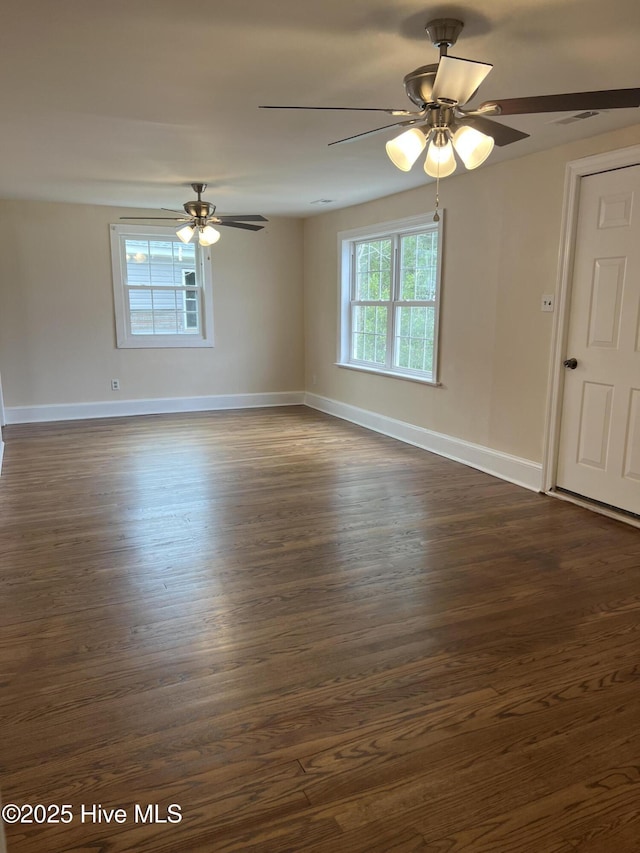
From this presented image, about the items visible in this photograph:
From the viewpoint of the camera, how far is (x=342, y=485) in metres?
4.50

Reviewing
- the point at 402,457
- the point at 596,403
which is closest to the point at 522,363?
the point at 596,403

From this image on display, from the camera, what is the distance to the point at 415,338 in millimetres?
5863

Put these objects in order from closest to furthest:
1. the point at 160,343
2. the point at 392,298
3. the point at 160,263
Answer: the point at 392,298 → the point at 160,263 → the point at 160,343

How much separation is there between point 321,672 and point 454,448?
3.34 meters

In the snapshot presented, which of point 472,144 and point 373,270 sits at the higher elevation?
point 472,144

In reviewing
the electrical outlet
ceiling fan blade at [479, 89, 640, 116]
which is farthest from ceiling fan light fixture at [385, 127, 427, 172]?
the electrical outlet

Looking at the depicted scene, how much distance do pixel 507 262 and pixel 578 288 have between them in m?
0.71

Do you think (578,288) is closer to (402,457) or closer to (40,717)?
(402,457)

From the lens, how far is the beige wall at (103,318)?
21.5 feet

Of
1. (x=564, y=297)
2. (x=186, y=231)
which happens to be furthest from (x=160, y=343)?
(x=564, y=297)

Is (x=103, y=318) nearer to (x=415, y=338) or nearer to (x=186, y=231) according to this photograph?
(x=186, y=231)

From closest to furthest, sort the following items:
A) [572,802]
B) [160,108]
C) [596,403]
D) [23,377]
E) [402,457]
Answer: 1. [572,802]
2. [160,108]
3. [596,403]
4. [402,457]
5. [23,377]

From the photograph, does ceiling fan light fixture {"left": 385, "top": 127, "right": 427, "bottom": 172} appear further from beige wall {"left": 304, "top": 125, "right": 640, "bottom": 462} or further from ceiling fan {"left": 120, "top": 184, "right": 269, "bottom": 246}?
ceiling fan {"left": 120, "top": 184, "right": 269, "bottom": 246}

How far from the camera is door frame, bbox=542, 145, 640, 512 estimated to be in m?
3.65
